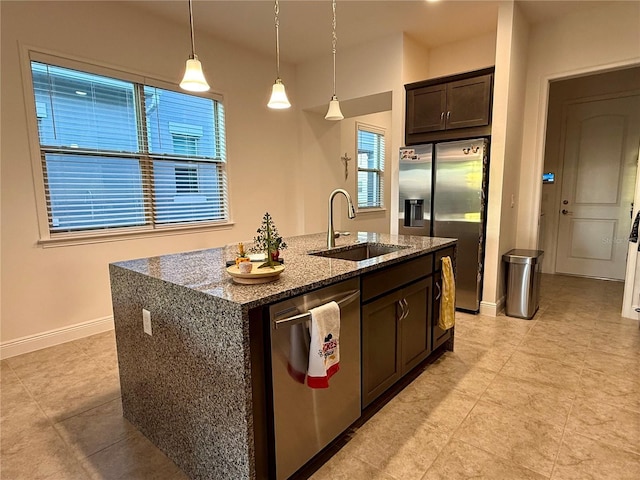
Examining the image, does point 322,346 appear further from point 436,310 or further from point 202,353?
point 436,310

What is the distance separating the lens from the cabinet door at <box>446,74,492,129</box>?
3549 mm

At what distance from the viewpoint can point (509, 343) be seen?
9.96ft

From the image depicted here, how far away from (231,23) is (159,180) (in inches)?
70.0

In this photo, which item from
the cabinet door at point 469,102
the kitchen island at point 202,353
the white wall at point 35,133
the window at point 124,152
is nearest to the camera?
the kitchen island at point 202,353

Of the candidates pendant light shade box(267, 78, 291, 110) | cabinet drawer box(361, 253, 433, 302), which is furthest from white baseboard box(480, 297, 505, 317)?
pendant light shade box(267, 78, 291, 110)

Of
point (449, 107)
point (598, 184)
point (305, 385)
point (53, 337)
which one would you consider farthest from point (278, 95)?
point (598, 184)

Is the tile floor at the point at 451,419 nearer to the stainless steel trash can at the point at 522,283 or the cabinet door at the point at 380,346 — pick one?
the cabinet door at the point at 380,346

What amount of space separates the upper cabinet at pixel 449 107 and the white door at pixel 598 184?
7.72 feet

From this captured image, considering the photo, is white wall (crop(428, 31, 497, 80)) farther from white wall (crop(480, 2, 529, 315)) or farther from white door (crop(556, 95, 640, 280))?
white door (crop(556, 95, 640, 280))

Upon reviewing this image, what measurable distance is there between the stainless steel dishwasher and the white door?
478 cm

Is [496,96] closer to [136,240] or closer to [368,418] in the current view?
[368,418]

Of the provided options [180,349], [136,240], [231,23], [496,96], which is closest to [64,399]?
[180,349]

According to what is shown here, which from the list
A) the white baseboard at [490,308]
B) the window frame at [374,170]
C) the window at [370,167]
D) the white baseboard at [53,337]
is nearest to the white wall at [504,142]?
the white baseboard at [490,308]

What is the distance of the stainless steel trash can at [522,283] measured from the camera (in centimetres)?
356
